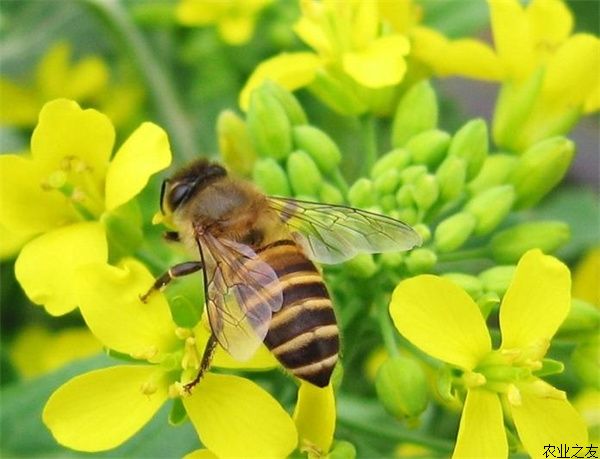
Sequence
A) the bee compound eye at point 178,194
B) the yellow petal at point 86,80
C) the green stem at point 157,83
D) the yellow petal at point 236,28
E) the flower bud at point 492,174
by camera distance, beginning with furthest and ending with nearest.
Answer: the yellow petal at point 86,80, the green stem at point 157,83, the yellow petal at point 236,28, the flower bud at point 492,174, the bee compound eye at point 178,194

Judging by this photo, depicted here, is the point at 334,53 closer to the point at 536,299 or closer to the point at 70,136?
the point at 70,136

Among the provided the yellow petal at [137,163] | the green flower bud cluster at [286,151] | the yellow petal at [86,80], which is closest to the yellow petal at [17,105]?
the yellow petal at [86,80]

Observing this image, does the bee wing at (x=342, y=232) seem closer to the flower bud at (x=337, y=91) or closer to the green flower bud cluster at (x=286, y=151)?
the green flower bud cluster at (x=286, y=151)

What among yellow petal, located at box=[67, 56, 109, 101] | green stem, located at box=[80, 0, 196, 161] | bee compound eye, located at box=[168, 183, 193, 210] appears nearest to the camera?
bee compound eye, located at box=[168, 183, 193, 210]

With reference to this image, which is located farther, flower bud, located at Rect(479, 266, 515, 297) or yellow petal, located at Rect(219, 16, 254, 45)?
yellow petal, located at Rect(219, 16, 254, 45)

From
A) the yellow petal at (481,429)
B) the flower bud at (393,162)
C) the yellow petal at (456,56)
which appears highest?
the yellow petal at (456,56)

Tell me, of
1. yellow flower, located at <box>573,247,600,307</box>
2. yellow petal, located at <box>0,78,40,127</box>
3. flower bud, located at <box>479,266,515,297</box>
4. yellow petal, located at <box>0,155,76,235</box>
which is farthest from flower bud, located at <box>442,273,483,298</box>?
yellow petal, located at <box>0,78,40,127</box>

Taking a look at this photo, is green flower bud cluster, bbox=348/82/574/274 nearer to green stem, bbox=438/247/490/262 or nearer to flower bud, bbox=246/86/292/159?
green stem, bbox=438/247/490/262

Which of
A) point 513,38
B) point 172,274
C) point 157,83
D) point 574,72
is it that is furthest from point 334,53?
point 157,83
